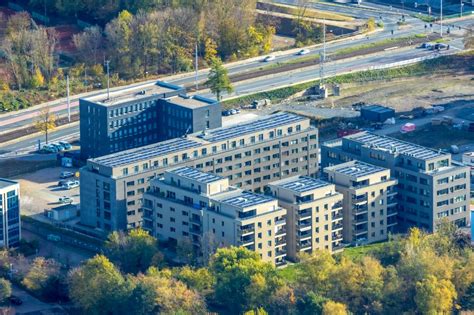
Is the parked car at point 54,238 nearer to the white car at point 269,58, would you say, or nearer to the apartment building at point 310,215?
the apartment building at point 310,215

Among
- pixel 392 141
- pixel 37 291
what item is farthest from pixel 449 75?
pixel 37 291

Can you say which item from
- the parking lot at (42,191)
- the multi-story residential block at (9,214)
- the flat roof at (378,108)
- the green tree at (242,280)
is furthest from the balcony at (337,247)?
the flat roof at (378,108)

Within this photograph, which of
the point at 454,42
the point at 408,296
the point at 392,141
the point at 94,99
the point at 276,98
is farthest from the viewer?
the point at 454,42

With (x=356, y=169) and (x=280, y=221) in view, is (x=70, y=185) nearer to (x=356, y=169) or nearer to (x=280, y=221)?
(x=280, y=221)

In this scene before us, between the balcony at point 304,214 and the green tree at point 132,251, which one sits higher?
the balcony at point 304,214

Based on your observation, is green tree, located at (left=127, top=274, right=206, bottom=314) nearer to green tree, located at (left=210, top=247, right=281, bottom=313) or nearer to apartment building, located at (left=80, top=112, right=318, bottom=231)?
green tree, located at (left=210, top=247, right=281, bottom=313)

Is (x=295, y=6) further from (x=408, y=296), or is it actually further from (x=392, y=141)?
(x=408, y=296)
